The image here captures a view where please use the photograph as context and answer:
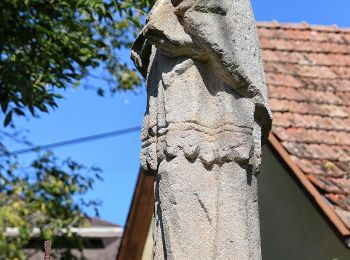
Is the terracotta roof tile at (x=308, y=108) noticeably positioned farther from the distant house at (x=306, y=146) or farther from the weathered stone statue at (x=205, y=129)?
the weathered stone statue at (x=205, y=129)

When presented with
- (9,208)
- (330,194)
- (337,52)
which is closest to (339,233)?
(330,194)

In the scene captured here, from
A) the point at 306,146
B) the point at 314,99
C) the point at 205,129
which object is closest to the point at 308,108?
the point at 314,99

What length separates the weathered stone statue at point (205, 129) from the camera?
650cm

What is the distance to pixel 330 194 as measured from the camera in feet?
40.4

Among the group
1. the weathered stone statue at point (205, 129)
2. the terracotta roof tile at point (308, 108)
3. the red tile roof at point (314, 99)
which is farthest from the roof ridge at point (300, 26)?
the weathered stone statue at point (205, 129)

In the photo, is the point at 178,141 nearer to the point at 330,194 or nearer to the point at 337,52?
the point at 330,194

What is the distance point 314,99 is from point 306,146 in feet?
4.58

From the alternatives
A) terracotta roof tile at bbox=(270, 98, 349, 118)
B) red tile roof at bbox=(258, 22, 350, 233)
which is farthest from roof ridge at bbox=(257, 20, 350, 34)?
terracotta roof tile at bbox=(270, 98, 349, 118)

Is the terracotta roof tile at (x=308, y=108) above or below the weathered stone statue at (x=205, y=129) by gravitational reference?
above

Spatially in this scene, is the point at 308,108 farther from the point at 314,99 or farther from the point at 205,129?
the point at 205,129

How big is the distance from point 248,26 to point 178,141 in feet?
2.74

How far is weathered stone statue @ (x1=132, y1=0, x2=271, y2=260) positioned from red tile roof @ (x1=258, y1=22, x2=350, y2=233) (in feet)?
17.0

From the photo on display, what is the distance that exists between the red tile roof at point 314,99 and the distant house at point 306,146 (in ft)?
0.03

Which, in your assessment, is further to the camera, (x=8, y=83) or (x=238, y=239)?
(x=8, y=83)
